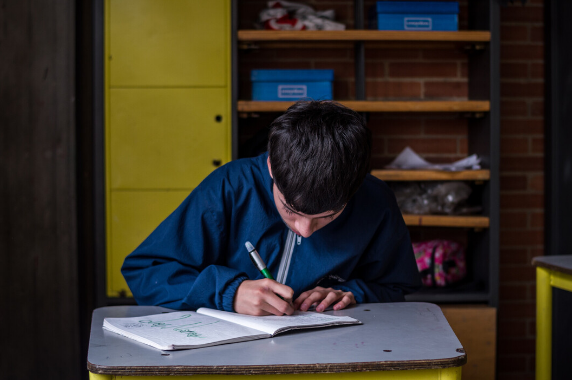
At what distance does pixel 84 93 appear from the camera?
2375mm

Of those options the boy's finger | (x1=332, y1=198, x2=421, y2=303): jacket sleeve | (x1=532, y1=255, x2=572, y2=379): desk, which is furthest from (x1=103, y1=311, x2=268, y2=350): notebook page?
(x1=532, y1=255, x2=572, y2=379): desk

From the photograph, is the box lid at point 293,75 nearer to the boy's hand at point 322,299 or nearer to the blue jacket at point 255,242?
the blue jacket at point 255,242

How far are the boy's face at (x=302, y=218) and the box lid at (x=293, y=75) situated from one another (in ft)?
4.35

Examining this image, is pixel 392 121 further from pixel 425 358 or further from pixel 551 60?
pixel 425 358

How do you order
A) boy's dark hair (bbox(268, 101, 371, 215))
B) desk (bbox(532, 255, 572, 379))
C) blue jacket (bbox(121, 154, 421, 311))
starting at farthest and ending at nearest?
desk (bbox(532, 255, 572, 379)) < blue jacket (bbox(121, 154, 421, 311)) < boy's dark hair (bbox(268, 101, 371, 215))

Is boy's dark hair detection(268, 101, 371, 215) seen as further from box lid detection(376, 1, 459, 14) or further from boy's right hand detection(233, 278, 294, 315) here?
box lid detection(376, 1, 459, 14)

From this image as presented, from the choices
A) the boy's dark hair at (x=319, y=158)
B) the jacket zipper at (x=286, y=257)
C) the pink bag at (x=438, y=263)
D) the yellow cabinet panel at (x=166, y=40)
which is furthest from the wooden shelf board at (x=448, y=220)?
the boy's dark hair at (x=319, y=158)

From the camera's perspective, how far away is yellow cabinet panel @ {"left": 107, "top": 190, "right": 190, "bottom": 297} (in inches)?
96.8

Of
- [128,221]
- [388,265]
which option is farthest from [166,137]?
[388,265]

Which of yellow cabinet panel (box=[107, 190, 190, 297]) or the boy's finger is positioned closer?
the boy's finger

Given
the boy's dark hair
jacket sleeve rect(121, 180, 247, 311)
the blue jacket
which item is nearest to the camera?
the boy's dark hair

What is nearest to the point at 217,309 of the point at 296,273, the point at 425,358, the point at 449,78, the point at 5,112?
the point at 296,273

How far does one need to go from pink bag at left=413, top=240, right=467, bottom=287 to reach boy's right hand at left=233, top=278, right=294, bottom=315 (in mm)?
1636

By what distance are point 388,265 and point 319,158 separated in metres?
0.53
